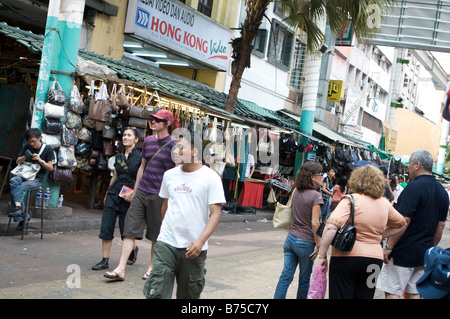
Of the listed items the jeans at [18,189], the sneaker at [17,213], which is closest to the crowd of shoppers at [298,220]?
the sneaker at [17,213]

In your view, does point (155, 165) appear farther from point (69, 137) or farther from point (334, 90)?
point (334, 90)

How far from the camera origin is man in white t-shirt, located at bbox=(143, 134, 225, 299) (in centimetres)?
461

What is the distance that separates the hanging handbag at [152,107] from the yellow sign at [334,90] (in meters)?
16.3

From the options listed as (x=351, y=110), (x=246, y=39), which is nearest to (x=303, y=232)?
(x=246, y=39)

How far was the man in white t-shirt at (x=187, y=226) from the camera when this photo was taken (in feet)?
15.1

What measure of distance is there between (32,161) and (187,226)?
16.7 feet

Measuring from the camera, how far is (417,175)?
5680mm

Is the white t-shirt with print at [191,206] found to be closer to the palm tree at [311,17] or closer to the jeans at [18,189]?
the jeans at [18,189]

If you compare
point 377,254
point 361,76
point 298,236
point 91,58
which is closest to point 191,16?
point 91,58

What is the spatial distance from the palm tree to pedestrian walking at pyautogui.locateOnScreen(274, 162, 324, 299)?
843cm

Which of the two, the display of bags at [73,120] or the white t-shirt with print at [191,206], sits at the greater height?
the display of bags at [73,120]

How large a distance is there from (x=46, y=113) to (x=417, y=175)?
6415mm

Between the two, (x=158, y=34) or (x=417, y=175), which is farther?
(x=158, y=34)

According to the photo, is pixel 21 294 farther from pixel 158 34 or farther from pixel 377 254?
pixel 158 34
